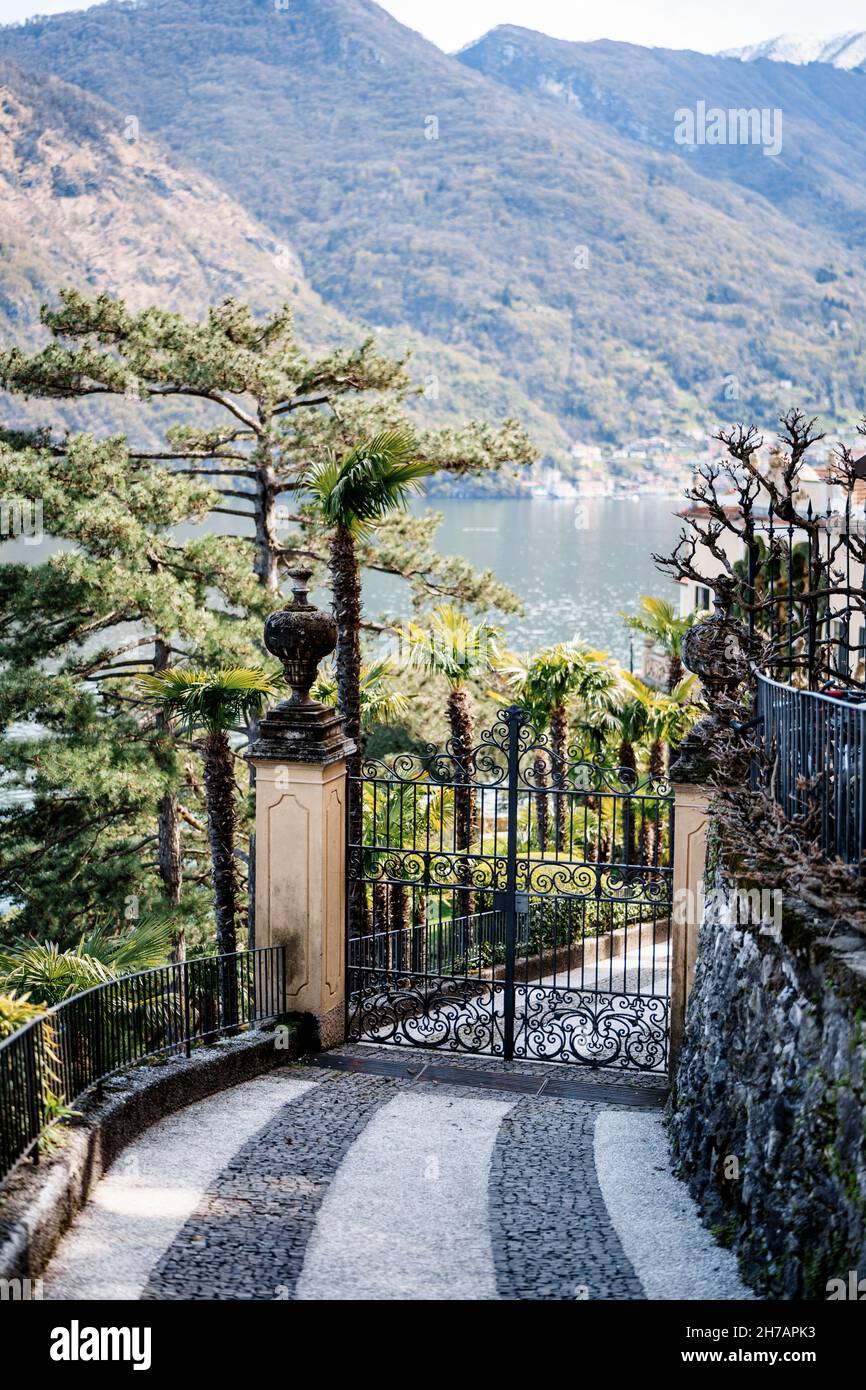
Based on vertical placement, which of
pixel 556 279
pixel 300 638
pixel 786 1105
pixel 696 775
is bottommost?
pixel 786 1105

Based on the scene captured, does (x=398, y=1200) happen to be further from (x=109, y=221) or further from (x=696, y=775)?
(x=109, y=221)

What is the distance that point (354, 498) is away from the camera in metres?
15.0

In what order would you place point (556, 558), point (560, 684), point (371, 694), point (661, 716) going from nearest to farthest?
1. point (371, 694)
2. point (661, 716)
3. point (560, 684)
4. point (556, 558)

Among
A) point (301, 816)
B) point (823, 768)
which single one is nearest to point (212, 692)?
point (301, 816)

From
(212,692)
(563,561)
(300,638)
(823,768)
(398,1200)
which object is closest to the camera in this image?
(823,768)

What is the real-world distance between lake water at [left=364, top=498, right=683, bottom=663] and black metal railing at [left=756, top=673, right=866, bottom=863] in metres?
36.5

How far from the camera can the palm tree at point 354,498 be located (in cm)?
1468

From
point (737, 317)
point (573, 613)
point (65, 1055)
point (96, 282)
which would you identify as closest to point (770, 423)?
point (737, 317)

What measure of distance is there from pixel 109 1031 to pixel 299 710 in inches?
121

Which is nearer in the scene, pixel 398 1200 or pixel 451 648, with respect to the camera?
pixel 398 1200

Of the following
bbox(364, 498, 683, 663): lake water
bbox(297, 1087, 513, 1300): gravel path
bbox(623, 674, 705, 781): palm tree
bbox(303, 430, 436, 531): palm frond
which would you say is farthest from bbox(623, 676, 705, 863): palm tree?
bbox(364, 498, 683, 663): lake water

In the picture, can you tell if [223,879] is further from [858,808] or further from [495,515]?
[495,515]

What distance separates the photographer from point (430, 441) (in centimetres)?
2555
